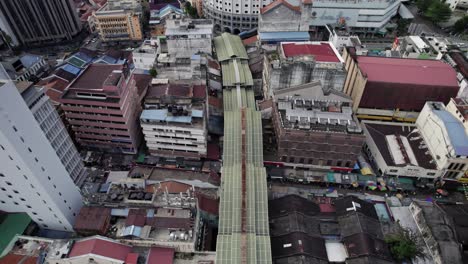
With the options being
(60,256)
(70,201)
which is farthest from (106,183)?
(60,256)

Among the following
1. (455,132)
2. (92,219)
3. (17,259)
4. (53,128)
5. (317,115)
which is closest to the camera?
(17,259)

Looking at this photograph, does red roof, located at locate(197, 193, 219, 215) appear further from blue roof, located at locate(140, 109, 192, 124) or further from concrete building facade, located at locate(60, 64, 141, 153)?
concrete building facade, located at locate(60, 64, 141, 153)

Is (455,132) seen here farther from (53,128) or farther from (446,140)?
(53,128)

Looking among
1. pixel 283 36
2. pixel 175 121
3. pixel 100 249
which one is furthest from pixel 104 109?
pixel 283 36

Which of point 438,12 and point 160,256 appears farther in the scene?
point 438,12

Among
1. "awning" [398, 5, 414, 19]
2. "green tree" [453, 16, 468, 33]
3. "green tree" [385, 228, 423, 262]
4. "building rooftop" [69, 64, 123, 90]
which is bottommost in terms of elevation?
"green tree" [385, 228, 423, 262]

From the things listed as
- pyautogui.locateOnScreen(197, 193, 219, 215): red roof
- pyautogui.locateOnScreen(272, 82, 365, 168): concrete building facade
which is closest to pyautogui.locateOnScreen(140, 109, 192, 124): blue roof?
pyautogui.locateOnScreen(197, 193, 219, 215): red roof
